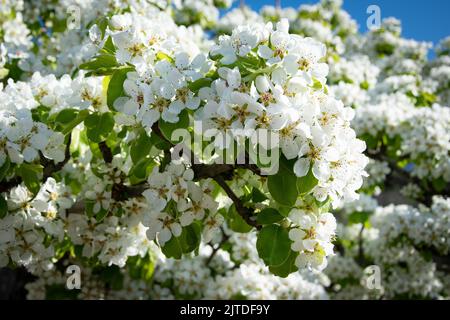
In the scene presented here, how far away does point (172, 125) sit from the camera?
7.08ft

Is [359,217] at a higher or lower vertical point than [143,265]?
higher

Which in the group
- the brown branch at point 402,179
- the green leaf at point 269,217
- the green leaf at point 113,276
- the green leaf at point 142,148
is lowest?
the green leaf at point 113,276

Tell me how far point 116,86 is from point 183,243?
0.77 m

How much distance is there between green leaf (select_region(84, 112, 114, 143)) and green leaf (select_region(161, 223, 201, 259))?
23.4 inches

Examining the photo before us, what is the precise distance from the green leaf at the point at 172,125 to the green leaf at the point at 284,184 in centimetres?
42

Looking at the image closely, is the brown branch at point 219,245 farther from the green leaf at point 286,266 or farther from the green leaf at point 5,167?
the green leaf at point 5,167

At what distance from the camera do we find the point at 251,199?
2.50m

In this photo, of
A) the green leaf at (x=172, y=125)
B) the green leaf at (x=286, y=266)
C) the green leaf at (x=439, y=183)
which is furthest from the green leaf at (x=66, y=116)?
the green leaf at (x=439, y=183)

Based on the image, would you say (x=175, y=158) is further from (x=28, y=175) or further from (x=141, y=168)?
(x=28, y=175)

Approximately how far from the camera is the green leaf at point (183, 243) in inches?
94.6

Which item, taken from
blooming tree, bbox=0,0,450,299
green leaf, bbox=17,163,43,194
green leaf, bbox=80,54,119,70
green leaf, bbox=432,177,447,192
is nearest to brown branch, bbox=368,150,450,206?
green leaf, bbox=432,177,447,192

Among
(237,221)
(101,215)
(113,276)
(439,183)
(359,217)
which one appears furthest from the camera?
(359,217)

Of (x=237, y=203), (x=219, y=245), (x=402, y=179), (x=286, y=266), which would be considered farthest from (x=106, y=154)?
(x=402, y=179)

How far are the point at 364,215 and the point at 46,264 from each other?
155 inches
